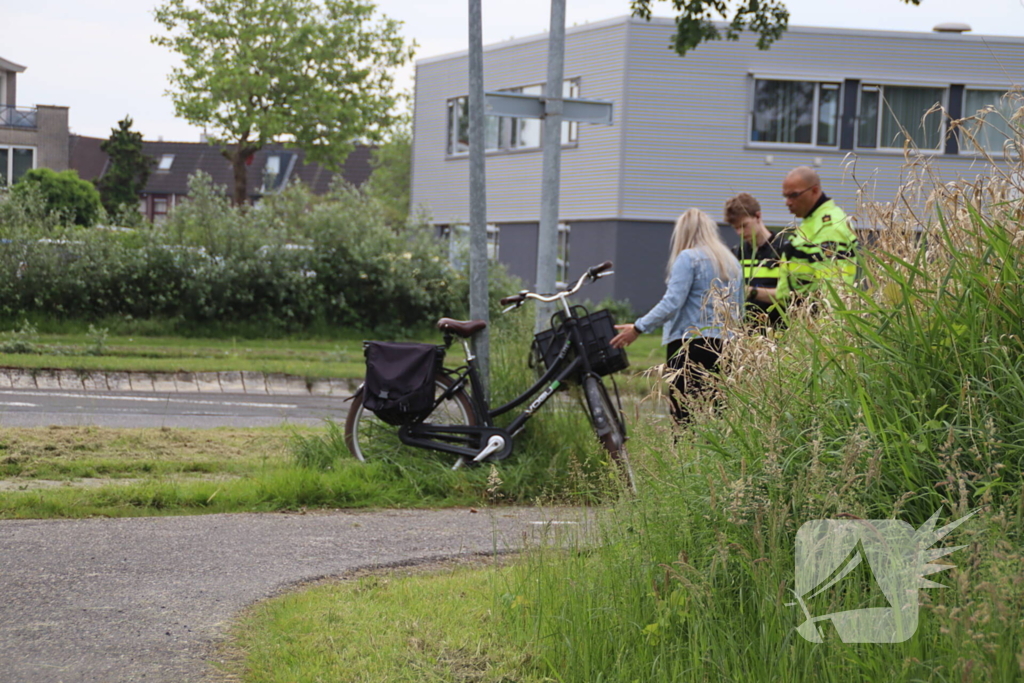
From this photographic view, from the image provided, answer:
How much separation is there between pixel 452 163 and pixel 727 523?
32568mm

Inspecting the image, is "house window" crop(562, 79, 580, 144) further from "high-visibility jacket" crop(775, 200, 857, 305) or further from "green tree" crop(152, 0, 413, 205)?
"high-visibility jacket" crop(775, 200, 857, 305)

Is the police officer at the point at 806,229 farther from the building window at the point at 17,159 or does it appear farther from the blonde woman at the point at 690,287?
the building window at the point at 17,159

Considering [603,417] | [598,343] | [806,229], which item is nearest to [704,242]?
[806,229]

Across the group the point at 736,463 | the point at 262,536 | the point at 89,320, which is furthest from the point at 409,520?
the point at 89,320

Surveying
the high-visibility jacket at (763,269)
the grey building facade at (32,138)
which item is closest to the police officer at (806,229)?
the high-visibility jacket at (763,269)

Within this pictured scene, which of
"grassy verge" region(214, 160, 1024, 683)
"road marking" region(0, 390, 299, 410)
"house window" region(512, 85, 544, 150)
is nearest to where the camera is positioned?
"grassy verge" region(214, 160, 1024, 683)

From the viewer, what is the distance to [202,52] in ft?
140

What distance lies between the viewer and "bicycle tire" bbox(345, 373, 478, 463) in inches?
279

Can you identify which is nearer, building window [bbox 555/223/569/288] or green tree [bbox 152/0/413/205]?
building window [bbox 555/223/569/288]

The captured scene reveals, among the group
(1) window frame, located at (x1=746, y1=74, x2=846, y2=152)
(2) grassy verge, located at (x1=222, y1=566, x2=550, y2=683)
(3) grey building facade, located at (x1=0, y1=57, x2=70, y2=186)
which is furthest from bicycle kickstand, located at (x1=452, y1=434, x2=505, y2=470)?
(3) grey building facade, located at (x1=0, y1=57, x2=70, y2=186)

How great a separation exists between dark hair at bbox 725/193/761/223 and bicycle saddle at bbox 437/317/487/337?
5.86ft

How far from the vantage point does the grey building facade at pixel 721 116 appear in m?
29.0

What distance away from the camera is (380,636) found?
389 centimetres

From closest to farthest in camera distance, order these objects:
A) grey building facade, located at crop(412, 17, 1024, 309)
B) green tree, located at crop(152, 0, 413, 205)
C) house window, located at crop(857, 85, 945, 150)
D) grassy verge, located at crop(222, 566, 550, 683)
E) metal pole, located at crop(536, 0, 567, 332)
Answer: grassy verge, located at crop(222, 566, 550, 683) → metal pole, located at crop(536, 0, 567, 332) → grey building facade, located at crop(412, 17, 1024, 309) → house window, located at crop(857, 85, 945, 150) → green tree, located at crop(152, 0, 413, 205)
